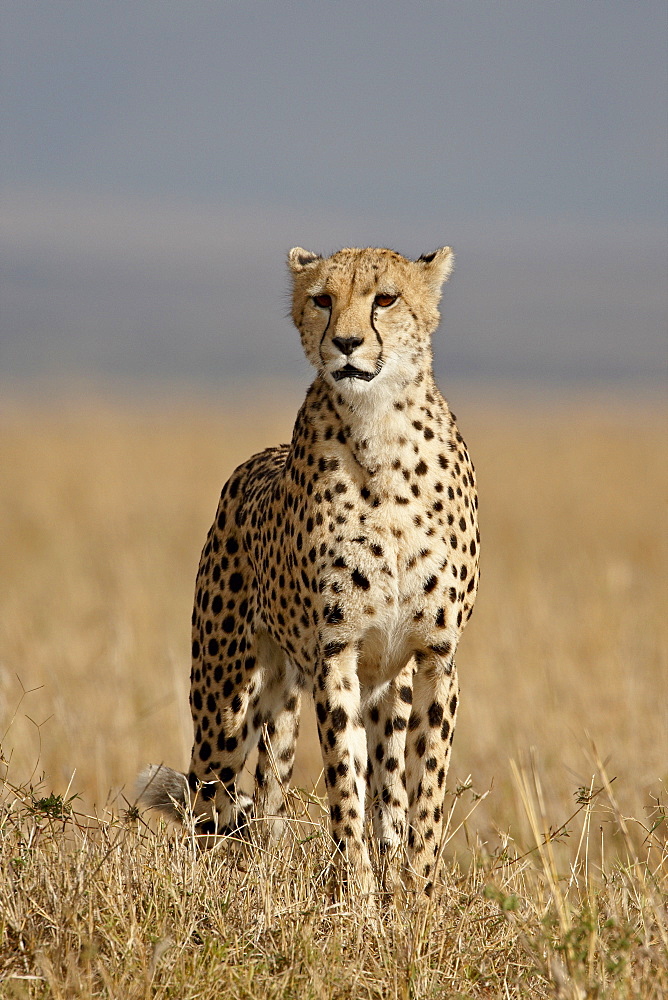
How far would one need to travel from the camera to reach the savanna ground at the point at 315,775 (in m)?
2.55

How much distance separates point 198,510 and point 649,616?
6.14m

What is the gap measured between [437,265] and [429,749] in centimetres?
124

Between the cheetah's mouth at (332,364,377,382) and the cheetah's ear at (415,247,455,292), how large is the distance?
17.6 inches

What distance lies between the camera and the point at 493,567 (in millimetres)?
10273

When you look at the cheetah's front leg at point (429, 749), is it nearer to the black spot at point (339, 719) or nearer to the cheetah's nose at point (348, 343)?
the black spot at point (339, 719)

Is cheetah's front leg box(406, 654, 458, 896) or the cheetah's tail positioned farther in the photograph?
the cheetah's tail

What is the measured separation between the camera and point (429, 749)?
321cm

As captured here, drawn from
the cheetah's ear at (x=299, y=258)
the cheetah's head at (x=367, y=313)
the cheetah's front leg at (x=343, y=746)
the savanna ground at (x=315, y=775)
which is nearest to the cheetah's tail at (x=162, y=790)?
the savanna ground at (x=315, y=775)

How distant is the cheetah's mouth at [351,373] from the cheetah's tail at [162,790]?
48.6 inches

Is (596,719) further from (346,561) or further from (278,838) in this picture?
(346,561)

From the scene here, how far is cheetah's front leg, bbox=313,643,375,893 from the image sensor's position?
3094 mm

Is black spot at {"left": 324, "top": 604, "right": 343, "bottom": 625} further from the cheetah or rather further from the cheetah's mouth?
the cheetah's mouth

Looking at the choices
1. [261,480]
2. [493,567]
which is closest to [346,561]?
[261,480]

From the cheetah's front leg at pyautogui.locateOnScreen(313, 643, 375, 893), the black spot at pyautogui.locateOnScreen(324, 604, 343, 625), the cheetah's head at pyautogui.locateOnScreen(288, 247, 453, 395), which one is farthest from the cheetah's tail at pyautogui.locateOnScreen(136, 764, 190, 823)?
the cheetah's head at pyautogui.locateOnScreen(288, 247, 453, 395)
